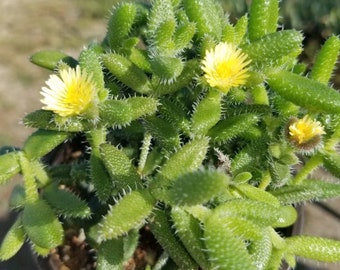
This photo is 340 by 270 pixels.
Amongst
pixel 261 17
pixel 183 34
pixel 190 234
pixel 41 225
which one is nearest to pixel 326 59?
pixel 261 17

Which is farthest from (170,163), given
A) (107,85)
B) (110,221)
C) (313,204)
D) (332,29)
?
(332,29)

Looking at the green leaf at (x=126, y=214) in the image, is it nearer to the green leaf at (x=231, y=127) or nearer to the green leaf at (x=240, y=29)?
the green leaf at (x=231, y=127)

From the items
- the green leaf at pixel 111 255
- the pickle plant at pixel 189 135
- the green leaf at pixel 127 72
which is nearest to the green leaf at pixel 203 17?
the pickle plant at pixel 189 135

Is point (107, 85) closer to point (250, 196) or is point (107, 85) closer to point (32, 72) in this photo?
point (250, 196)

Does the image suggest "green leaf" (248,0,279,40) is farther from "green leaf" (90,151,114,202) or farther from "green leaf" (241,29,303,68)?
"green leaf" (90,151,114,202)

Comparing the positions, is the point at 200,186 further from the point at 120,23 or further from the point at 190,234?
the point at 120,23
